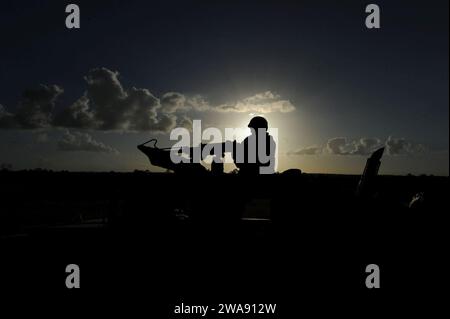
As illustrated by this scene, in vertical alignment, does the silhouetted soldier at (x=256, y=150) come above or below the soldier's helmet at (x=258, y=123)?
below

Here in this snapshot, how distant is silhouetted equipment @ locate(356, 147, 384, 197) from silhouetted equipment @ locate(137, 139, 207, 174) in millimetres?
1770

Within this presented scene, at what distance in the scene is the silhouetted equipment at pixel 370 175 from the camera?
461 cm

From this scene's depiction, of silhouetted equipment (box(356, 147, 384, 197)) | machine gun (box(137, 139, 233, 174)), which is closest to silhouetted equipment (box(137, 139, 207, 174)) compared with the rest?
machine gun (box(137, 139, 233, 174))

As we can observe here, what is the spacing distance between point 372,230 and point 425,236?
0.56 meters

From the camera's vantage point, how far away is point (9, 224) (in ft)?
42.4

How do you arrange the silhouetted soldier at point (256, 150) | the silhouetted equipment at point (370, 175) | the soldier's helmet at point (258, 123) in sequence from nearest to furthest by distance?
1. the silhouetted equipment at point (370, 175)
2. the silhouetted soldier at point (256, 150)
3. the soldier's helmet at point (258, 123)

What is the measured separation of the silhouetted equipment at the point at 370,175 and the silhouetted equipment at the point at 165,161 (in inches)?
69.7

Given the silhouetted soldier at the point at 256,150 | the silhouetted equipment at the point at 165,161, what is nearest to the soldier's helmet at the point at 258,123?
the silhouetted soldier at the point at 256,150

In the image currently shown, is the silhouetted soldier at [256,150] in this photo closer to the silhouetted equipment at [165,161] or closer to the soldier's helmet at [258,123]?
the soldier's helmet at [258,123]

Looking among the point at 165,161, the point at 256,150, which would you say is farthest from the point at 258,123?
the point at 165,161

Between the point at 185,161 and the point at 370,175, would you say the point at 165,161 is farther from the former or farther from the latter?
the point at 370,175

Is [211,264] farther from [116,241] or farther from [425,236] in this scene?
[425,236]

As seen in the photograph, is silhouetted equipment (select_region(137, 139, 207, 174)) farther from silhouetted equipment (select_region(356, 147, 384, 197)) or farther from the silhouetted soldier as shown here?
silhouetted equipment (select_region(356, 147, 384, 197))

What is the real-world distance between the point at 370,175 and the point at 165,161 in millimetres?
2398
